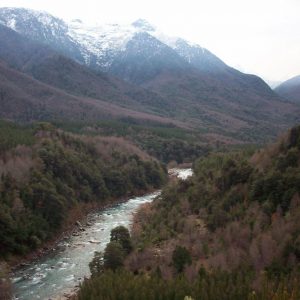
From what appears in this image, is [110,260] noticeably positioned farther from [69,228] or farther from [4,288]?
[69,228]

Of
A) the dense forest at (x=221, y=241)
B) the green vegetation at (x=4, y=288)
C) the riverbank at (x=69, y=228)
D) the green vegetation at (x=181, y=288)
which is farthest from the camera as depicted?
the riverbank at (x=69, y=228)

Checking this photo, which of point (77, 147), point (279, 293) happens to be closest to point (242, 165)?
point (279, 293)

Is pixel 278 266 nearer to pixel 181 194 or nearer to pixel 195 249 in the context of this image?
pixel 195 249

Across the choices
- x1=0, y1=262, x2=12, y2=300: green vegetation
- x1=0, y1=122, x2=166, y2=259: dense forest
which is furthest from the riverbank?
x1=0, y1=262, x2=12, y2=300: green vegetation

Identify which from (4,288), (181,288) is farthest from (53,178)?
(181,288)

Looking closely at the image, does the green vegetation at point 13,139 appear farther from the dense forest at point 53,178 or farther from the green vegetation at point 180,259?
the green vegetation at point 180,259

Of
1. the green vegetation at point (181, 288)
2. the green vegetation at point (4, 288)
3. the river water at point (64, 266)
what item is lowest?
the river water at point (64, 266)

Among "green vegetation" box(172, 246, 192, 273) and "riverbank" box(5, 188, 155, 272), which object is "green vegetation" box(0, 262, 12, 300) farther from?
"green vegetation" box(172, 246, 192, 273)

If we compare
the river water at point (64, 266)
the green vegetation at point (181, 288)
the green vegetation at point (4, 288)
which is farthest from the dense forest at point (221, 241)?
the green vegetation at point (4, 288)
